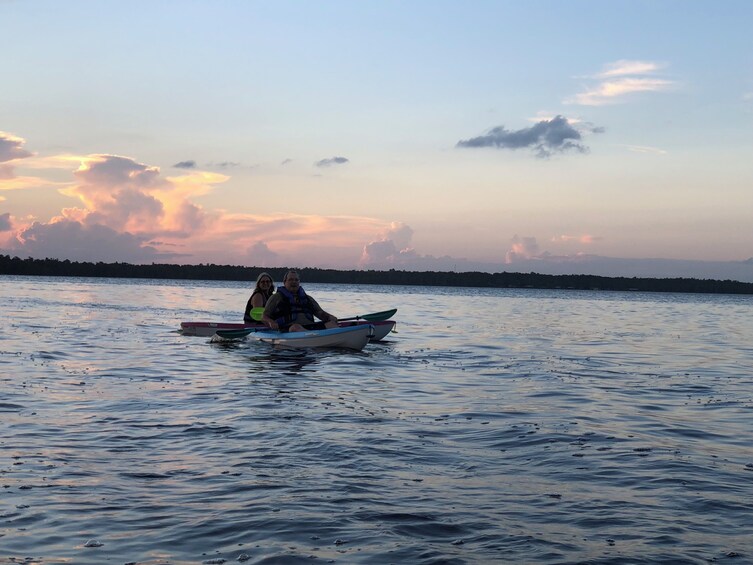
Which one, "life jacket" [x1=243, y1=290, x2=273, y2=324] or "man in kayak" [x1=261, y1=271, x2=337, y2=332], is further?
"life jacket" [x1=243, y1=290, x2=273, y2=324]

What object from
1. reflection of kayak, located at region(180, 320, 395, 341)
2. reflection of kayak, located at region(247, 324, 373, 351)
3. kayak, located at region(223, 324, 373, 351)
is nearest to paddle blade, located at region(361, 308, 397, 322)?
reflection of kayak, located at region(180, 320, 395, 341)

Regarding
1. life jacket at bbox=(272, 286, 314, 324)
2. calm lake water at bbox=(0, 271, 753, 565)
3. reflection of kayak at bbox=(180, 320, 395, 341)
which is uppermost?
life jacket at bbox=(272, 286, 314, 324)

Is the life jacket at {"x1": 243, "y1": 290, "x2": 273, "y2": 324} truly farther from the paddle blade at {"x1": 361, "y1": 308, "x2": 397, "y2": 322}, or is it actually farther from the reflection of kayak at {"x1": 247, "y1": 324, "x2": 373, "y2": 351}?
the paddle blade at {"x1": 361, "y1": 308, "x2": 397, "y2": 322}

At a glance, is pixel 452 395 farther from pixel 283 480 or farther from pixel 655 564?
pixel 655 564

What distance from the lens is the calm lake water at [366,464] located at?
6332 millimetres

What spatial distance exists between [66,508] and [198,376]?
33.4ft

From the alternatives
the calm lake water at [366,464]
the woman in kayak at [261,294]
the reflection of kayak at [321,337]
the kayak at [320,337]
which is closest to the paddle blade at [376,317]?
the woman in kayak at [261,294]

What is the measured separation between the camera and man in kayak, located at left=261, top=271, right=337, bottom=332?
22562mm

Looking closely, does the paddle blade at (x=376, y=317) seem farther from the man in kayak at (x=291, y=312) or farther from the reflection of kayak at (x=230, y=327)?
the man in kayak at (x=291, y=312)

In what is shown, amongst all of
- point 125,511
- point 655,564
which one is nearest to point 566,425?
point 655,564

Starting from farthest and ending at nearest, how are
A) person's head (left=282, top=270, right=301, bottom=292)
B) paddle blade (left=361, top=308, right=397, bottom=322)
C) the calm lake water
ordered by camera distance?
paddle blade (left=361, top=308, right=397, bottom=322), person's head (left=282, top=270, right=301, bottom=292), the calm lake water

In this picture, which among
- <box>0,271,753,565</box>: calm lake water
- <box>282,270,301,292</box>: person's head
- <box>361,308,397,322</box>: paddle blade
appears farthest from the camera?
<box>361,308,397,322</box>: paddle blade

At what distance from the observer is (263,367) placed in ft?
62.4

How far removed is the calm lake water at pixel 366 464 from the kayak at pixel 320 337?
2651 millimetres
